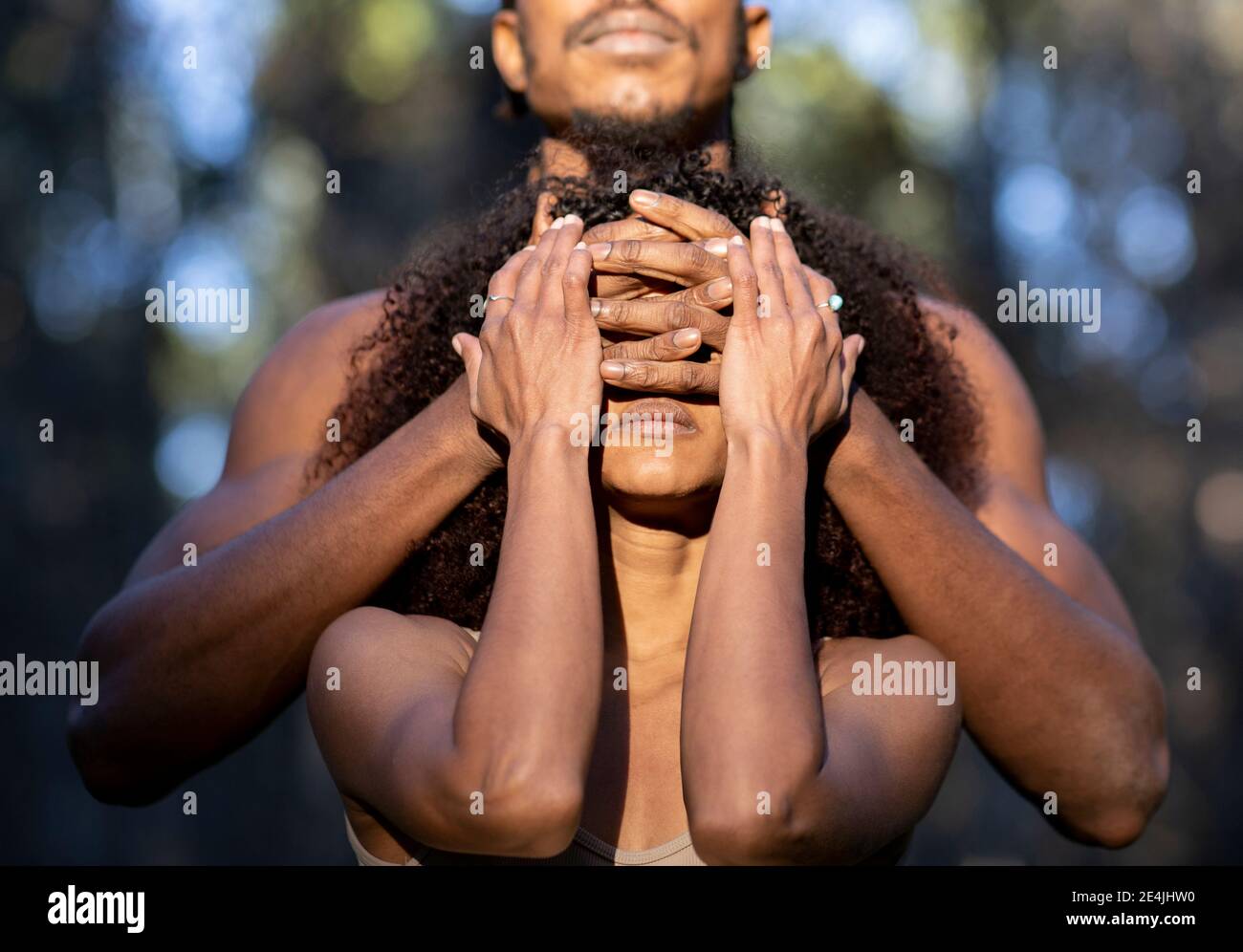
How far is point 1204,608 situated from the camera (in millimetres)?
9430

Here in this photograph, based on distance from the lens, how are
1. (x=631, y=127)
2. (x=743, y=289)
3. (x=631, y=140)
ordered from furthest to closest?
(x=631, y=127)
(x=631, y=140)
(x=743, y=289)

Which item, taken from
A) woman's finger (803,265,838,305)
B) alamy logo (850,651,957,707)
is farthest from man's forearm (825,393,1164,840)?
woman's finger (803,265,838,305)

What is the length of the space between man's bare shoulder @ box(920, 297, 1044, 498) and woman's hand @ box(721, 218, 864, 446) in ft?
2.94

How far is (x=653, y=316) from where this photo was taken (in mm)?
2545

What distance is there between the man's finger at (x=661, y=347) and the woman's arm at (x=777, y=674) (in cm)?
7

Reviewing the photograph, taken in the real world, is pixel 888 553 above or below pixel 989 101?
below

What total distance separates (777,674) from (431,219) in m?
7.05

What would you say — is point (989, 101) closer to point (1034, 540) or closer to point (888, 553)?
point (1034, 540)

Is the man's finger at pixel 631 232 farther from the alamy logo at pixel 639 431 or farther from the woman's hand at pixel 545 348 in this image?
the alamy logo at pixel 639 431

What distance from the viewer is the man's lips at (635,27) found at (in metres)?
3.48

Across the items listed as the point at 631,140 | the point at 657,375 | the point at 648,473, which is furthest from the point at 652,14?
the point at 648,473

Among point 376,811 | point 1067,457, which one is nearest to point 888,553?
point 376,811

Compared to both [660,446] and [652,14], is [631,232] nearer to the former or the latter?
[660,446]
